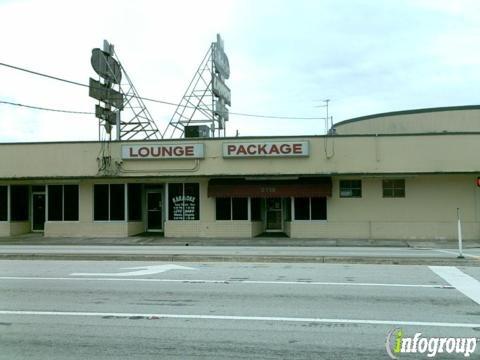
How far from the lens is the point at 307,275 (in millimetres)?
11664

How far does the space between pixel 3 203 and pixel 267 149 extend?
13266 mm

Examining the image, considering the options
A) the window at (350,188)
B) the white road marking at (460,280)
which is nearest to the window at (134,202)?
the window at (350,188)

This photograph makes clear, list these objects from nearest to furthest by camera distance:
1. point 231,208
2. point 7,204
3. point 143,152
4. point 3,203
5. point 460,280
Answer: point 460,280, point 143,152, point 231,208, point 7,204, point 3,203

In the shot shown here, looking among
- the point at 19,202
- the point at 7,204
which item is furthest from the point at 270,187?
the point at 7,204

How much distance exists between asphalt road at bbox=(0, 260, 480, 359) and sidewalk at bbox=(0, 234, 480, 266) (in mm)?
1234

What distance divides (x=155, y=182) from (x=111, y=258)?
11.7 meters

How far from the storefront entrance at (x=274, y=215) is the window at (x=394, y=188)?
4.92 m

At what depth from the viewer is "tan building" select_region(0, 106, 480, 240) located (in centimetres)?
2345

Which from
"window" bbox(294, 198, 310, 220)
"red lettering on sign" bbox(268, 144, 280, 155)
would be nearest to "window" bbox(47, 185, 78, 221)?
"red lettering on sign" bbox(268, 144, 280, 155)

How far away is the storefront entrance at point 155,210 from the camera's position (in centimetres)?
2700

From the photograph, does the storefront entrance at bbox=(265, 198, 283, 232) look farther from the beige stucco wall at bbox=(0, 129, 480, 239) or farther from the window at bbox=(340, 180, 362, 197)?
the window at bbox=(340, 180, 362, 197)

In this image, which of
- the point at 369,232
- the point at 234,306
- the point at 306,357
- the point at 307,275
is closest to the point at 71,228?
the point at 369,232

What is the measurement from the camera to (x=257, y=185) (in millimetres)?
24594

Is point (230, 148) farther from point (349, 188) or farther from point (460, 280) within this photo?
point (460, 280)
